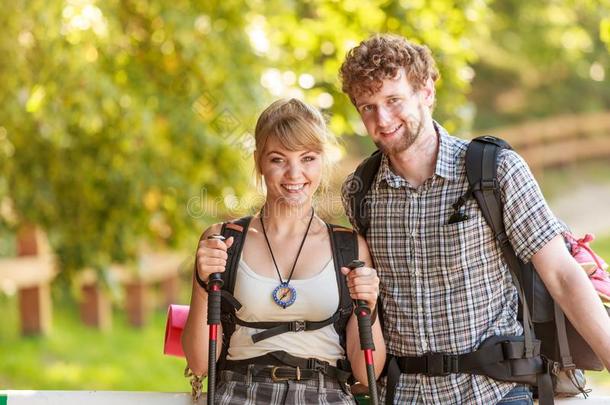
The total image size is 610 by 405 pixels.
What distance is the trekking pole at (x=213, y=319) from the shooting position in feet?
9.59

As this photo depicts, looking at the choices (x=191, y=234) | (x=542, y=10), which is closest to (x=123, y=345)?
(x=191, y=234)

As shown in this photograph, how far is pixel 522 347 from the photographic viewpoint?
10.1 ft

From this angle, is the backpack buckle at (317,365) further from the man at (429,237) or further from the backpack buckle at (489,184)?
the backpack buckle at (489,184)

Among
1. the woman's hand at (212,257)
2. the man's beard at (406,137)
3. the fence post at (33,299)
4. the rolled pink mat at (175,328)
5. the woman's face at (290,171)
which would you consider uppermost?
the fence post at (33,299)

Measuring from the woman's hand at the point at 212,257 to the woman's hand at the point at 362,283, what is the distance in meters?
0.39

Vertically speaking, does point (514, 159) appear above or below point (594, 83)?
below

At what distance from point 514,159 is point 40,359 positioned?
339 inches

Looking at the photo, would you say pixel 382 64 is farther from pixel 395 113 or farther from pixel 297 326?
pixel 297 326

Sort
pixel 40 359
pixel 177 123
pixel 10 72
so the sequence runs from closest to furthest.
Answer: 1. pixel 10 72
2. pixel 177 123
3. pixel 40 359

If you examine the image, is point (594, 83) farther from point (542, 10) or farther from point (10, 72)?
point (10, 72)

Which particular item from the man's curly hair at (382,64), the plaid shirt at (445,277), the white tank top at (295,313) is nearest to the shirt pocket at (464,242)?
the plaid shirt at (445,277)

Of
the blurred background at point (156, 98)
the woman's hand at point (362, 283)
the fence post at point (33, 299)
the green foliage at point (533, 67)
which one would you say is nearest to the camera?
the woman's hand at point (362, 283)

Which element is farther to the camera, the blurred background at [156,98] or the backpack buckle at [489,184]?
the blurred background at [156,98]

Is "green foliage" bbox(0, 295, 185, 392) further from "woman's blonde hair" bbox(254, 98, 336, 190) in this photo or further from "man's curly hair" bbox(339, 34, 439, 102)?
"man's curly hair" bbox(339, 34, 439, 102)
